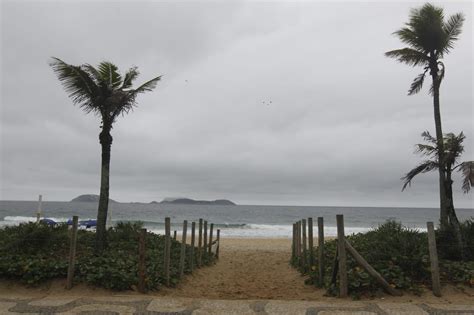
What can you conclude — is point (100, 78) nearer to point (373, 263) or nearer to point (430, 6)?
point (373, 263)

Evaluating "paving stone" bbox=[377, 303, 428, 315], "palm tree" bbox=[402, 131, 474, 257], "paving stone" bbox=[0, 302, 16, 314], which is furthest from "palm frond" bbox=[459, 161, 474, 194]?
"paving stone" bbox=[0, 302, 16, 314]

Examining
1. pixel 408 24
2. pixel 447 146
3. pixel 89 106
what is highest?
pixel 408 24

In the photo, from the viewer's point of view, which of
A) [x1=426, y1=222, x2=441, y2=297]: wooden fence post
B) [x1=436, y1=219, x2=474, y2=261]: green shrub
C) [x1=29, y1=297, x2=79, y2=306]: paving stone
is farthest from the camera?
[x1=436, y1=219, x2=474, y2=261]: green shrub

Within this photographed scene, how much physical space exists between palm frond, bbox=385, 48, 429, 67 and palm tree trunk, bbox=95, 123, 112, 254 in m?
9.50

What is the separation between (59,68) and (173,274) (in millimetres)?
6608

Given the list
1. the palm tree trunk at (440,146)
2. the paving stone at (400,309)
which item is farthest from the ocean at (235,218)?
the paving stone at (400,309)

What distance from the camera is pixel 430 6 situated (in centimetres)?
1234

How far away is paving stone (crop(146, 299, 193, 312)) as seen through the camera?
6.68 meters

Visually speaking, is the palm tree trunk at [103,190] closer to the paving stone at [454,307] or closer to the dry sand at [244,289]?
the dry sand at [244,289]

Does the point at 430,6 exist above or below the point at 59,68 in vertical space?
above

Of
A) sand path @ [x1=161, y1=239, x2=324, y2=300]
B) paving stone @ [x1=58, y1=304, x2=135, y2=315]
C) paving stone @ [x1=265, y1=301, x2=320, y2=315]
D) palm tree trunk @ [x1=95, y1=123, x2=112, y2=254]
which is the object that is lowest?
sand path @ [x1=161, y1=239, x2=324, y2=300]

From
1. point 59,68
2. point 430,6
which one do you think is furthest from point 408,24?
point 59,68

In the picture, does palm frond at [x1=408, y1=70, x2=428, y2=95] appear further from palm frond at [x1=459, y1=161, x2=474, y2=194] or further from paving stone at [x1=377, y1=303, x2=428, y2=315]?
paving stone at [x1=377, y1=303, x2=428, y2=315]

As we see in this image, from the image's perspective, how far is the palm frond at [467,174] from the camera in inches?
412
